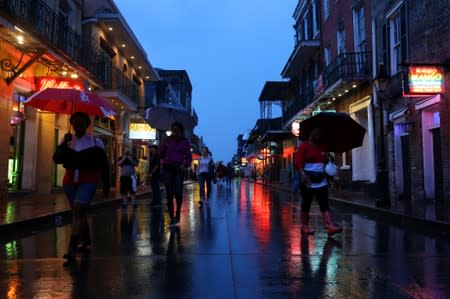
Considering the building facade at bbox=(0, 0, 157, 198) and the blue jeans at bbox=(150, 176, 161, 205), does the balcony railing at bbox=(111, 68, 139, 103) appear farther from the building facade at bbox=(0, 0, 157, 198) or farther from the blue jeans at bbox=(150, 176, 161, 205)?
the blue jeans at bbox=(150, 176, 161, 205)

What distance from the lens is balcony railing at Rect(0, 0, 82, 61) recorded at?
12898mm

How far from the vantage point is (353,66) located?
20.8m

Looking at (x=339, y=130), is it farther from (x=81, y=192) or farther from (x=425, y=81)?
(x=81, y=192)

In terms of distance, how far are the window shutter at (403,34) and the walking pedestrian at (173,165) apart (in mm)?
9835

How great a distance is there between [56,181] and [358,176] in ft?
41.5

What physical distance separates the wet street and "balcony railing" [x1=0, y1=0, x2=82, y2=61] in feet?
21.1

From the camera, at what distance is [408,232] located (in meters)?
9.06

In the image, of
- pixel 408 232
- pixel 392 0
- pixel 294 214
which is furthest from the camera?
pixel 392 0

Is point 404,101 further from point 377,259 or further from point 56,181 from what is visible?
point 56,181

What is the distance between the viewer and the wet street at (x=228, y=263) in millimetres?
4602

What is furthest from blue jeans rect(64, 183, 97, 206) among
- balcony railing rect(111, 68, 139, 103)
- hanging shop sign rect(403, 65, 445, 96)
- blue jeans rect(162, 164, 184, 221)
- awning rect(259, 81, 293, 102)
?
awning rect(259, 81, 293, 102)

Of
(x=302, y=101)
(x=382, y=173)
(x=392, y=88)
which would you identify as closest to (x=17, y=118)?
(x=382, y=173)

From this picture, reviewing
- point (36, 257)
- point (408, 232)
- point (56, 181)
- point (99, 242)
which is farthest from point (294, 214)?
point (56, 181)

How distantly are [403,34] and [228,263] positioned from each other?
1303cm
